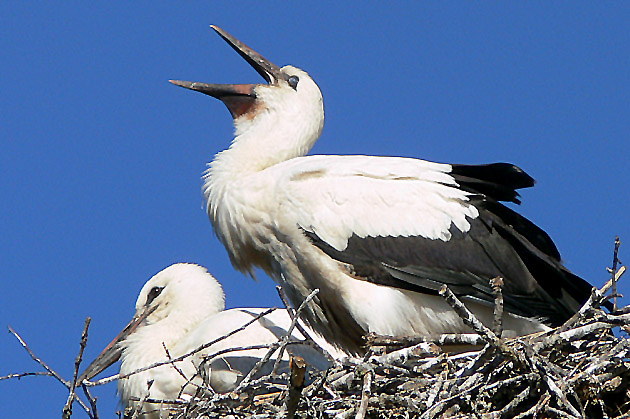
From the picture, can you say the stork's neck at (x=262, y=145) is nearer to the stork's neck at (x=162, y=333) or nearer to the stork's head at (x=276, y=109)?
the stork's head at (x=276, y=109)

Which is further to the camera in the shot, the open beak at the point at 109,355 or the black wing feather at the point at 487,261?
the open beak at the point at 109,355

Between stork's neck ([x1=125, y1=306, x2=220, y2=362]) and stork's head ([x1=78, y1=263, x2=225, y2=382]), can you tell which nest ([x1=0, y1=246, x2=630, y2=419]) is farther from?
stork's head ([x1=78, y1=263, x2=225, y2=382])

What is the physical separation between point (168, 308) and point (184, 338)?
0.32 metres

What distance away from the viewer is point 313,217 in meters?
6.11

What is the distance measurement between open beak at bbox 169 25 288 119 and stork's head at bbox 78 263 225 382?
1.02 metres

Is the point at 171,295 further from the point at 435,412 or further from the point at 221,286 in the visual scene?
the point at 435,412

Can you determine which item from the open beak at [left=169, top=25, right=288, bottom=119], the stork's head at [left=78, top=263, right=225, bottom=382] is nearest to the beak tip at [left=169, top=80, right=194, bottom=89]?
the open beak at [left=169, top=25, right=288, bottom=119]

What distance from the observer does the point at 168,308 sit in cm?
730

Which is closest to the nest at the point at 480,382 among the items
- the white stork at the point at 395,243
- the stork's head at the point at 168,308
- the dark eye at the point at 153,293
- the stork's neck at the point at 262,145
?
the white stork at the point at 395,243

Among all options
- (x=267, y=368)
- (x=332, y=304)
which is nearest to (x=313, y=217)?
(x=332, y=304)

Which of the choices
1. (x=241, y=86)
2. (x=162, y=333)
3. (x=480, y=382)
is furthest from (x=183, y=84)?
(x=480, y=382)

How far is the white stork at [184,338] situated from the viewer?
6496mm

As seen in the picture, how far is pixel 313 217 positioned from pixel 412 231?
0.49m

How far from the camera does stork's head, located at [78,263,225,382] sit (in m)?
7.14
